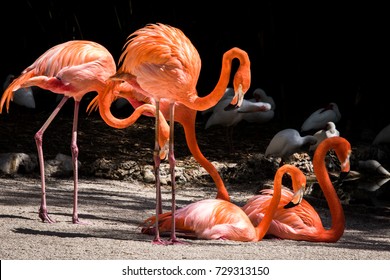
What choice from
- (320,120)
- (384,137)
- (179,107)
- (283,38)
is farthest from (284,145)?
(283,38)

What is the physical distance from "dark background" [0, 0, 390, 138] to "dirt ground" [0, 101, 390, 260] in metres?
1.10

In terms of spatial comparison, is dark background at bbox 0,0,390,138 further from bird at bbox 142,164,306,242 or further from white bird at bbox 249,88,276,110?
bird at bbox 142,164,306,242

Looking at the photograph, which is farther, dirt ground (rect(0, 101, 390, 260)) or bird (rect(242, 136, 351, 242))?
bird (rect(242, 136, 351, 242))

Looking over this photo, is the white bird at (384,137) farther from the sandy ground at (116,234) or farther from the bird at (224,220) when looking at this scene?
the bird at (224,220)

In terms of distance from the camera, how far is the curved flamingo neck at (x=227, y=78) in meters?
4.88

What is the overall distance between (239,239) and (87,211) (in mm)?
1448

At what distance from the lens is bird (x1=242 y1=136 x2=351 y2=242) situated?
208 inches

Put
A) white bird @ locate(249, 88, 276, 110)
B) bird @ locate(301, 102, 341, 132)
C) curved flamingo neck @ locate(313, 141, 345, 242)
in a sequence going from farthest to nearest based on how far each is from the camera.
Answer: white bird @ locate(249, 88, 276, 110)
bird @ locate(301, 102, 341, 132)
curved flamingo neck @ locate(313, 141, 345, 242)

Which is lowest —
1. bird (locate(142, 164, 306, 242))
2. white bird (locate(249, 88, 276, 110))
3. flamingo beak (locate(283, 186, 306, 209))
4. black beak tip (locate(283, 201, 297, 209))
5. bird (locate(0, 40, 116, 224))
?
bird (locate(142, 164, 306, 242))

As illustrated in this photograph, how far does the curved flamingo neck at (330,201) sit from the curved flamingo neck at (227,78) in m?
0.75

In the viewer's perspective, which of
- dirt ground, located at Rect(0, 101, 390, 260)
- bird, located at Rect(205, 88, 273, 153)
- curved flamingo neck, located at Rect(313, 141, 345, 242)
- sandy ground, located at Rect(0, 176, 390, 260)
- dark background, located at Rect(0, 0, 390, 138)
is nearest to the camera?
sandy ground, located at Rect(0, 176, 390, 260)

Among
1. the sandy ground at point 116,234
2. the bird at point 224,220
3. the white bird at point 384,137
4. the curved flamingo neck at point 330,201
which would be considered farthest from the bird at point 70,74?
the white bird at point 384,137

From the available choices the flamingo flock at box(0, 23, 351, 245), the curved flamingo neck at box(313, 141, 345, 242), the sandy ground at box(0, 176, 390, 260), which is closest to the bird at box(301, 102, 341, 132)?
the sandy ground at box(0, 176, 390, 260)

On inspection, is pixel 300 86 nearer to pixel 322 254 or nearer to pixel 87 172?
pixel 87 172
